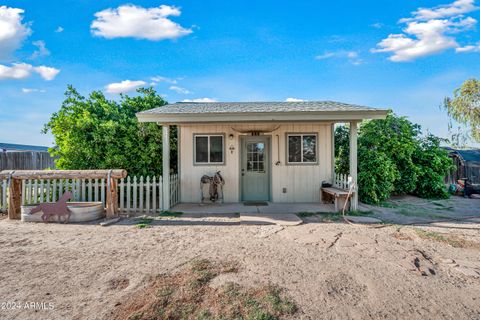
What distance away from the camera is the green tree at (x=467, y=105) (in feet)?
58.3

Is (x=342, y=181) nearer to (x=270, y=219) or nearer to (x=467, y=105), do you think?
(x=270, y=219)

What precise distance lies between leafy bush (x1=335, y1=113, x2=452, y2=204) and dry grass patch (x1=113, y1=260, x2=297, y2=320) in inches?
259

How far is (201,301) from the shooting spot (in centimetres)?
250

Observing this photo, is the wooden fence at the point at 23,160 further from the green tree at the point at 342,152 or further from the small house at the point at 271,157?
the green tree at the point at 342,152

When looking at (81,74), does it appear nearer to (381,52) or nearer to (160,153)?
(160,153)

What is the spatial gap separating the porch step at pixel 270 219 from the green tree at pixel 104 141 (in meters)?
3.46

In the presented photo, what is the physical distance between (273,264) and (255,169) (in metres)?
4.99

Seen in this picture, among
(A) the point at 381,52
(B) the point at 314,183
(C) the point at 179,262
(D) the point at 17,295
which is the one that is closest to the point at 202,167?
(B) the point at 314,183

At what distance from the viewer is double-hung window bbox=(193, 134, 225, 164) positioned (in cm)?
819

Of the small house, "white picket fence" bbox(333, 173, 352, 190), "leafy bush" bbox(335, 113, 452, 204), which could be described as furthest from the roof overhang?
"leafy bush" bbox(335, 113, 452, 204)

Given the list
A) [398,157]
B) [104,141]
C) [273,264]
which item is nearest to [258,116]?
[273,264]

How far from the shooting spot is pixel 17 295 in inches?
104

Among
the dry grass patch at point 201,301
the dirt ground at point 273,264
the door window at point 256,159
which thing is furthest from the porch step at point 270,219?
the dry grass patch at point 201,301

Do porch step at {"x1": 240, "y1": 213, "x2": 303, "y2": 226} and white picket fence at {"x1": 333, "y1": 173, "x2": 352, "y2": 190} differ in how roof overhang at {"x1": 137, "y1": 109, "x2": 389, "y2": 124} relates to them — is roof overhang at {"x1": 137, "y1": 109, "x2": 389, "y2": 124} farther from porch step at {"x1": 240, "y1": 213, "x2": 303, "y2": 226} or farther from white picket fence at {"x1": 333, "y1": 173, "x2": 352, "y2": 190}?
porch step at {"x1": 240, "y1": 213, "x2": 303, "y2": 226}
